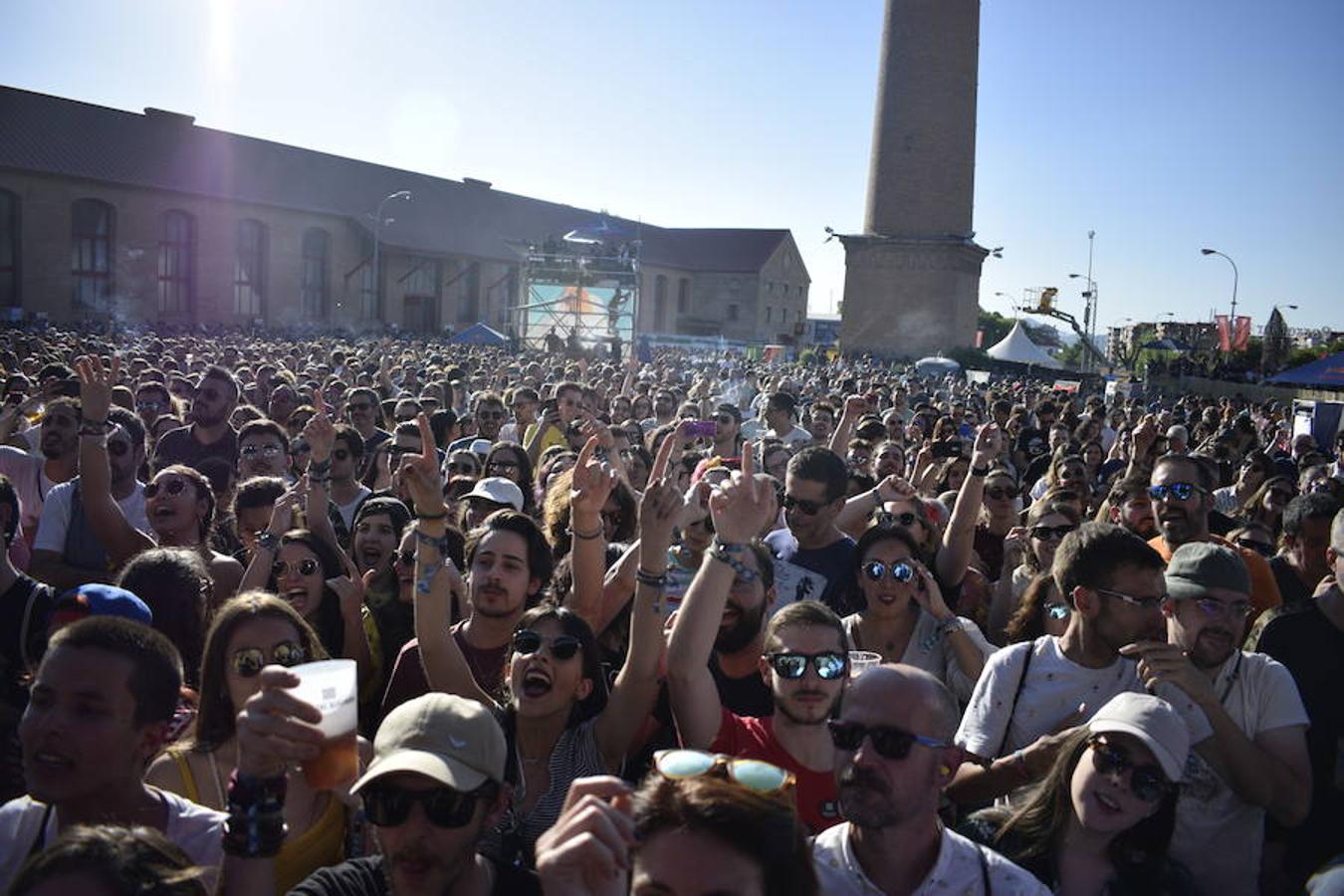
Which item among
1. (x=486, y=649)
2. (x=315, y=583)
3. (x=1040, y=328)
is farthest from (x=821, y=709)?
(x=1040, y=328)

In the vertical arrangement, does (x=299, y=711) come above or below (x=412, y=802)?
above

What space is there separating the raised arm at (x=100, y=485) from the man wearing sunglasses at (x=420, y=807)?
3253 mm

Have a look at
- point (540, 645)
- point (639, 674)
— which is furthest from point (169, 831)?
point (639, 674)

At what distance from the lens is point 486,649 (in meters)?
4.25

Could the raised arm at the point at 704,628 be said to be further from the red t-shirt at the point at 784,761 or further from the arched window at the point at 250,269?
the arched window at the point at 250,269

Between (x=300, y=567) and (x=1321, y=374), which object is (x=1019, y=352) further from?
(x=300, y=567)

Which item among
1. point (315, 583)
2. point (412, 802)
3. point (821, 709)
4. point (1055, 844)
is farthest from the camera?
point (315, 583)

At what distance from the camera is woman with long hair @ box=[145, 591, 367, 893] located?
9.94 feet

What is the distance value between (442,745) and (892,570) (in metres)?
2.30

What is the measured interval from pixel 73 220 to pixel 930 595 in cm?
4996

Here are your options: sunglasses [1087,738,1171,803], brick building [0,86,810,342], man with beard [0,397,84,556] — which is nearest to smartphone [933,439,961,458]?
sunglasses [1087,738,1171,803]

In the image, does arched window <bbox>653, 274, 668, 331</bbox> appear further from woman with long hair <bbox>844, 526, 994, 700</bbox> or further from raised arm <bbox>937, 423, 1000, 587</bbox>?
woman with long hair <bbox>844, 526, 994, 700</bbox>

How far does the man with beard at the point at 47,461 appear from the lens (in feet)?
21.9

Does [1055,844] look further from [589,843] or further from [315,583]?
[315,583]
